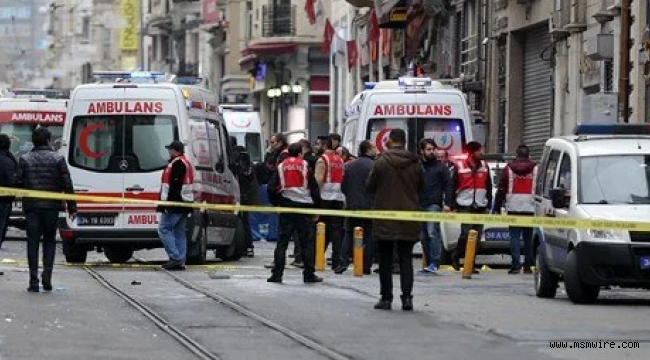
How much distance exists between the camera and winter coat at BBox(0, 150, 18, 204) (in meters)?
25.6

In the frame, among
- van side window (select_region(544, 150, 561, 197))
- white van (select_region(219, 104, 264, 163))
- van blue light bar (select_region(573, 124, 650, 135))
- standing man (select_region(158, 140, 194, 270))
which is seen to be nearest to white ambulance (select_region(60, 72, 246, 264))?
standing man (select_region(158, 140, 194, 270))

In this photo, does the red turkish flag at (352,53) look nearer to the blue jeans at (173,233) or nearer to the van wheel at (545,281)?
the blue jeans at (173,233)

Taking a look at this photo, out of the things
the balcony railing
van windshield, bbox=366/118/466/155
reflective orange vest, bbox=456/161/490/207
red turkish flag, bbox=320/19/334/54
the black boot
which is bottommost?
the black boot

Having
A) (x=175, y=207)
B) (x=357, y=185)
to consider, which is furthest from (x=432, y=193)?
(x=175, y=207)

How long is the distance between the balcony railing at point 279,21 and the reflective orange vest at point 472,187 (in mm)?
48486

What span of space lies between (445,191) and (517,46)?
18.7 metres

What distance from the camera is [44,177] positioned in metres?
22.7

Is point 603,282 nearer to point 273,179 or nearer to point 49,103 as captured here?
point 273,179

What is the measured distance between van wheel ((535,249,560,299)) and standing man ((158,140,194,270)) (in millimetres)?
6542

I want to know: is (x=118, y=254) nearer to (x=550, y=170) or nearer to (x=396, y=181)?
(x=550, y=170)

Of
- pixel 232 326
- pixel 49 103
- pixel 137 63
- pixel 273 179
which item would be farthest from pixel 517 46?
pixel 137 63

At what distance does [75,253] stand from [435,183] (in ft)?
19.6

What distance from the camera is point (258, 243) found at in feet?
137

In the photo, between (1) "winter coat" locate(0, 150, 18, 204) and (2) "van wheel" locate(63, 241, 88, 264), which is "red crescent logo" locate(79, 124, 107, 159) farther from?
(1) "winter coat" locate(0, 150, 18, 204)
